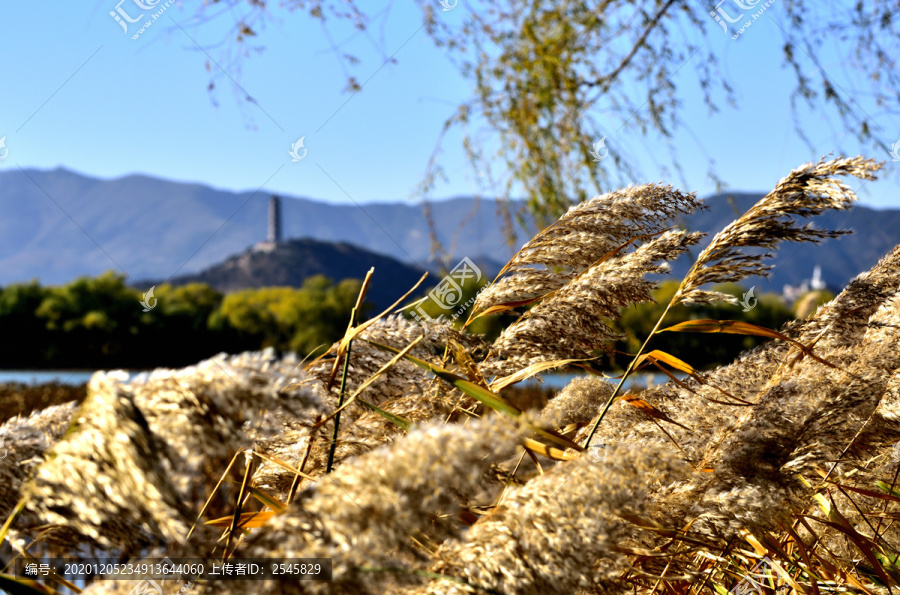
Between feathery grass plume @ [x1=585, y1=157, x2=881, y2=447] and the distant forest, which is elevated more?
the distant forest

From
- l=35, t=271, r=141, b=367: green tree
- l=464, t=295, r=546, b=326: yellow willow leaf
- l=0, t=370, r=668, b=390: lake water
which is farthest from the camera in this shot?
l=35, t=271, r=141, b=367: green tree

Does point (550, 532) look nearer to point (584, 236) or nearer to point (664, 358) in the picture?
point (664, 358)

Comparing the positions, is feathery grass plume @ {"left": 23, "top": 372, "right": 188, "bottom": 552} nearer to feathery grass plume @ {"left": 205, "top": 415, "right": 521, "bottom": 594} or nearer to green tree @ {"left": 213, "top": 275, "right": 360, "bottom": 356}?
feathery grass plume @ {"left": 205, "top": 415, "right": 521, "bottom": 594}

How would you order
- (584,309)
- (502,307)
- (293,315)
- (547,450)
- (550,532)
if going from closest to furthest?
1. (550,532)
2. (547,450)
3. (584,309)
4. (502,307)
5. (293,315)

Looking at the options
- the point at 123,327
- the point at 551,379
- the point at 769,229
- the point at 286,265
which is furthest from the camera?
the point at 286,265

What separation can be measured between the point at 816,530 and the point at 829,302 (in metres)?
0.51

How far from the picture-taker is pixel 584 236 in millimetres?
1479

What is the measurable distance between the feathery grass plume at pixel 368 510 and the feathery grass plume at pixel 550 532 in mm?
153

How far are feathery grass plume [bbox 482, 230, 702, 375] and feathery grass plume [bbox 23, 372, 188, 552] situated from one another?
84 centimetres

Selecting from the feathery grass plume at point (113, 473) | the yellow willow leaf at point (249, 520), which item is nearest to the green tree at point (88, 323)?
the yellow willow leaf at point (249, 520)

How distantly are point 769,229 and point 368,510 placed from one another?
937 mm

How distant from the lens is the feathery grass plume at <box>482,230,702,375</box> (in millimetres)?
1260

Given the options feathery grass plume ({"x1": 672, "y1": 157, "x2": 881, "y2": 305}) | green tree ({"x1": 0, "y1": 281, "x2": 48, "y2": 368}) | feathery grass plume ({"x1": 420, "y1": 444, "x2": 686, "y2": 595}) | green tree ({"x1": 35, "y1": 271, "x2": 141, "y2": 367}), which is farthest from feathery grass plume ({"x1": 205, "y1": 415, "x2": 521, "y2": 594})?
green tree ({"x1": 0, "y1": 281, "x2": 48, "y2": 368})

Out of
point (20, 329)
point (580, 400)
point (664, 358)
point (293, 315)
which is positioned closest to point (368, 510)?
point (664, 358)
